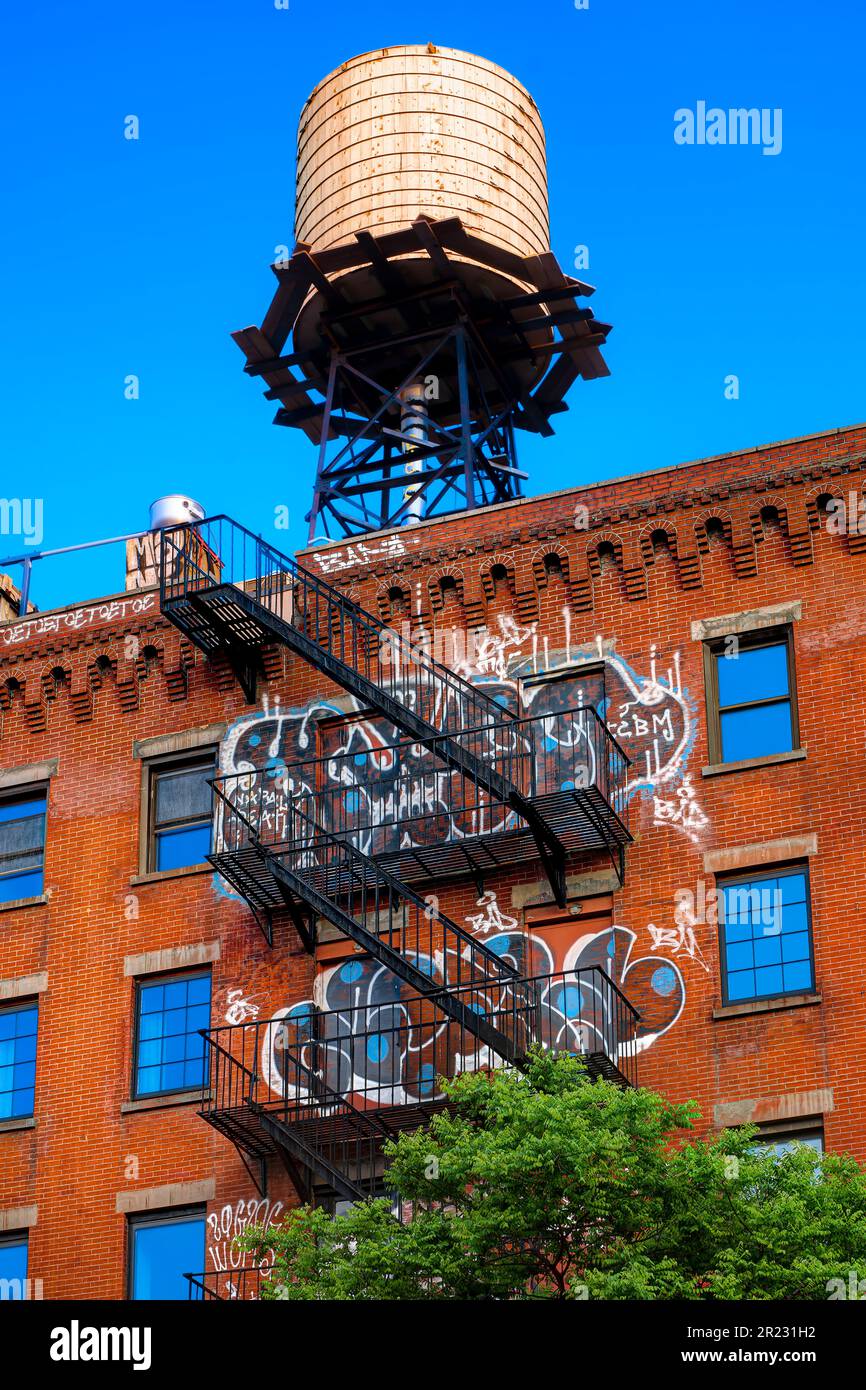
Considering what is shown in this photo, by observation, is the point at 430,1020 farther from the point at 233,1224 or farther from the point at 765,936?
the point at 765,936

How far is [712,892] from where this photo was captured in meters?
28.1

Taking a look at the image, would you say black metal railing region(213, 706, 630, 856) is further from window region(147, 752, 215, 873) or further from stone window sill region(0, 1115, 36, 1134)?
stone window sill region(0, 1115, 36, 1134)

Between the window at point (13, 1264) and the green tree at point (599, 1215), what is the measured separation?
828cm

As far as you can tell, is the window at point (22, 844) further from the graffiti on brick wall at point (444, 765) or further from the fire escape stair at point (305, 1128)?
the fire escape stair at point (305, 1128)

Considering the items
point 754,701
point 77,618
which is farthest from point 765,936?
point 77,618

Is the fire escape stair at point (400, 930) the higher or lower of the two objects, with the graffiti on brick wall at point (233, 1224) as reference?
higher

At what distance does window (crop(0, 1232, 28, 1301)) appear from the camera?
29.8 meters

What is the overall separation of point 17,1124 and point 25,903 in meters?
3.30

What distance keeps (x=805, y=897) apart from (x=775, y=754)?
1.95 m

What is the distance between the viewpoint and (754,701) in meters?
29.3

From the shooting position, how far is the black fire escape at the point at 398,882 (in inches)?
1088

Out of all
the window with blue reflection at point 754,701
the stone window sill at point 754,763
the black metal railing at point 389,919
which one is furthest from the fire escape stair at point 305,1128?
the window with blue reflection at point 754,701

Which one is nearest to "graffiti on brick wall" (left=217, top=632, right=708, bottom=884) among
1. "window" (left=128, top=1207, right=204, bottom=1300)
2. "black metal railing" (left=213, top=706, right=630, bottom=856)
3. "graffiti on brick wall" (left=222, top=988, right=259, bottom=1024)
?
"black metal railing" (left=213, top=706, right=630, bottom=856)
